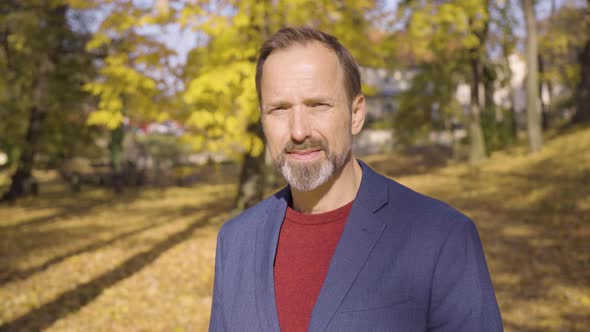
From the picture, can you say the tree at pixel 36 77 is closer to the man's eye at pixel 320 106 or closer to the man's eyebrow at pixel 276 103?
the man's eyebrow at pixel 276 103

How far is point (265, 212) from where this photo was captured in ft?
7.86

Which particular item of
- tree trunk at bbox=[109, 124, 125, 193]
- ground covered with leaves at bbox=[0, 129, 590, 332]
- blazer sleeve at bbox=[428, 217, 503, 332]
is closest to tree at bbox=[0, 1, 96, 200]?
ground covered with leaves at bbox=[0, 129, 590, 332]

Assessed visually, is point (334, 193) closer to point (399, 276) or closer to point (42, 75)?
point (399, 276)

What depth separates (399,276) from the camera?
1.85 meters

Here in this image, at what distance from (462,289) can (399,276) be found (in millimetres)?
212

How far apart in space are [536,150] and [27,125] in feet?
64.0

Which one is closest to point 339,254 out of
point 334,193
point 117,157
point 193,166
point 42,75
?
point 334,193

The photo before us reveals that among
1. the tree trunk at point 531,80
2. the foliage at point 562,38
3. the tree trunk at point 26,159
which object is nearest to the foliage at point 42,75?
the tree trunk at point 26,159

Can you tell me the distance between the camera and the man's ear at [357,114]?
2.28 metres

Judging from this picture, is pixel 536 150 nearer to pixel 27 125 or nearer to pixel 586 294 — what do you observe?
pixel 586 294

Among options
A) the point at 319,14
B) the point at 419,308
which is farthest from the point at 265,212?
the point at 319,14

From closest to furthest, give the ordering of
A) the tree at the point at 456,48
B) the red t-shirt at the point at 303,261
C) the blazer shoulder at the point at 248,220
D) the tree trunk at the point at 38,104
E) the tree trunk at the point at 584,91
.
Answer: the red t-shirt at the point at 303,261, the blazer shoulder at the point at 248,220, the tree at the point at 456,48, the tree trunk at the point at 38,104, the tree trunk at the point at 584,91

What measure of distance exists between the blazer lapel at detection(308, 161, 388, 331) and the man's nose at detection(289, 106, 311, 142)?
1.06 ft

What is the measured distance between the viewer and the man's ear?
2280 millimetres
